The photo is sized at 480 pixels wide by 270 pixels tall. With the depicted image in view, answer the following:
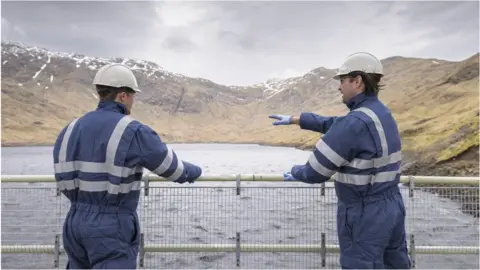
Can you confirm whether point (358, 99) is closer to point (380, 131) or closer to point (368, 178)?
point (380, 131)

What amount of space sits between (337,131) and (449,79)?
124 metres

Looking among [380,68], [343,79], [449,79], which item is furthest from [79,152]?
[449,79]

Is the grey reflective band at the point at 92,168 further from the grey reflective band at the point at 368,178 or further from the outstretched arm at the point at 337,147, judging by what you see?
the grey reflective band at the point at 368,178

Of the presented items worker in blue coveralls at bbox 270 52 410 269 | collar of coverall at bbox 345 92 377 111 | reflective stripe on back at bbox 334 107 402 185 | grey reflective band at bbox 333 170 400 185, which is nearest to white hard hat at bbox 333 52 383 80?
worker in blue coveralls at bbox 270 52 410 269

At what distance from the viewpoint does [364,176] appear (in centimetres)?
311

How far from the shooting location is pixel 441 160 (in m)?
30.0

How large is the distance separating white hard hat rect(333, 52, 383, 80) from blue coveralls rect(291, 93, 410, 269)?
0.26 meters

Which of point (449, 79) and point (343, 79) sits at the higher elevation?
point (449, 79)

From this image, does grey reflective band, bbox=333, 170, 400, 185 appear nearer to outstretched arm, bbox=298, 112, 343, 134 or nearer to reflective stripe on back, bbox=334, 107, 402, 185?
reflective stripe on back, bbox=334, 107, 402, 185

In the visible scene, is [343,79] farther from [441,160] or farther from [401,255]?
[441,160]

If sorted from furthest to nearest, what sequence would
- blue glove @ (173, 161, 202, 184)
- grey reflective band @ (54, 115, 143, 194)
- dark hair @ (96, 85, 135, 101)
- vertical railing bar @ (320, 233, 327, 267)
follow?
1. vertical railing bar @ (320, 233, 327, 267)
2. blue glove @ (173, 161, 202, 184)
3. dark hair @ (96, 85, 135, 101)
4. grey reflective band @ (54, 115, 143, 194)

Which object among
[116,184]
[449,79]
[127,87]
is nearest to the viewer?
[116,184]

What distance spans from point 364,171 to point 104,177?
1973mm

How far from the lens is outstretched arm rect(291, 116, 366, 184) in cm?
305
